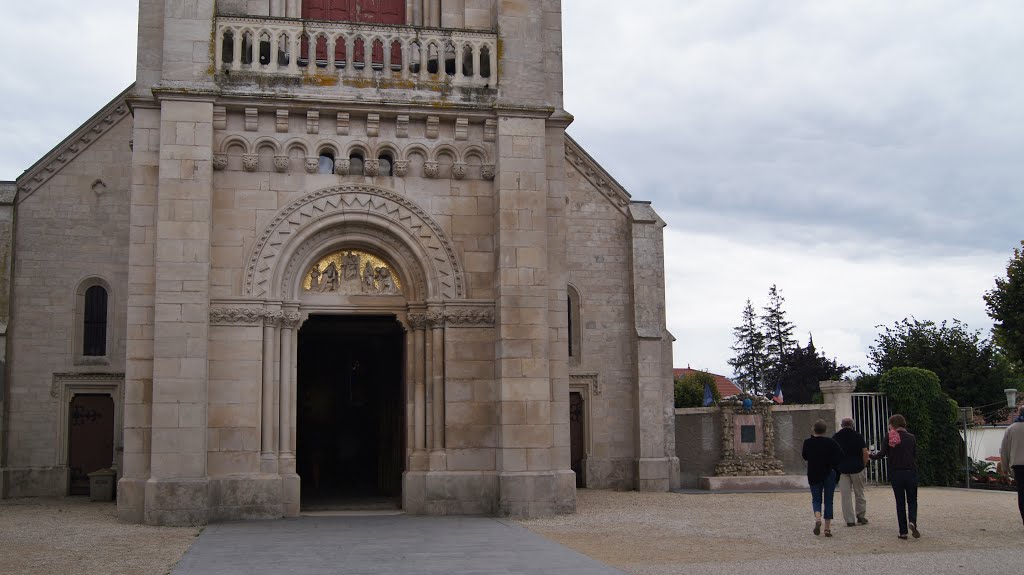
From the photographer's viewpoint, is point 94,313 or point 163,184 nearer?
point 163,184

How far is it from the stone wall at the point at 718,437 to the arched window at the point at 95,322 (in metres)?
14.8

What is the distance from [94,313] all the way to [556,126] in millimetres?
12832

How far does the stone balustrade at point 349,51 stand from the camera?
16.9 m

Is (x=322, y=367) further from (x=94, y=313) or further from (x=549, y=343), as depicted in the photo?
(x=549, y=343)

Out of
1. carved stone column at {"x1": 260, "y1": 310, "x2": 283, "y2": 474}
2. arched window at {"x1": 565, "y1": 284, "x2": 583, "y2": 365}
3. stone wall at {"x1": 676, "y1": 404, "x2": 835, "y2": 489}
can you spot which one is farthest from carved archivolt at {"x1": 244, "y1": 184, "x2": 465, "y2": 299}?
stone wall at {"x1": 676, "y1": 404, "x2": 835, "y2": 489}

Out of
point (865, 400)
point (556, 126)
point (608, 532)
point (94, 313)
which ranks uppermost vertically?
point (556, 126)

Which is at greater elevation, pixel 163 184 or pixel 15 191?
pixel 15 191

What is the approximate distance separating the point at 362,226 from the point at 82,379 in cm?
1038

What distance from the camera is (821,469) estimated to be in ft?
46.2

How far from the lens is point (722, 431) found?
25.2 meters

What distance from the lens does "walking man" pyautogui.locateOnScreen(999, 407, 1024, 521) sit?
1377 centimetres

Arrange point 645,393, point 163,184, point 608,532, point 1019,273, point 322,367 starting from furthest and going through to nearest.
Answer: point 1019,273 → point 322,367 → point 645,393 → point 163,184 → point 608,532

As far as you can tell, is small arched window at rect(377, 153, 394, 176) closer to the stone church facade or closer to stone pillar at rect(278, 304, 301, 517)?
the stone church facade

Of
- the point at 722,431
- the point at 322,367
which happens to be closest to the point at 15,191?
the point at 322,367
